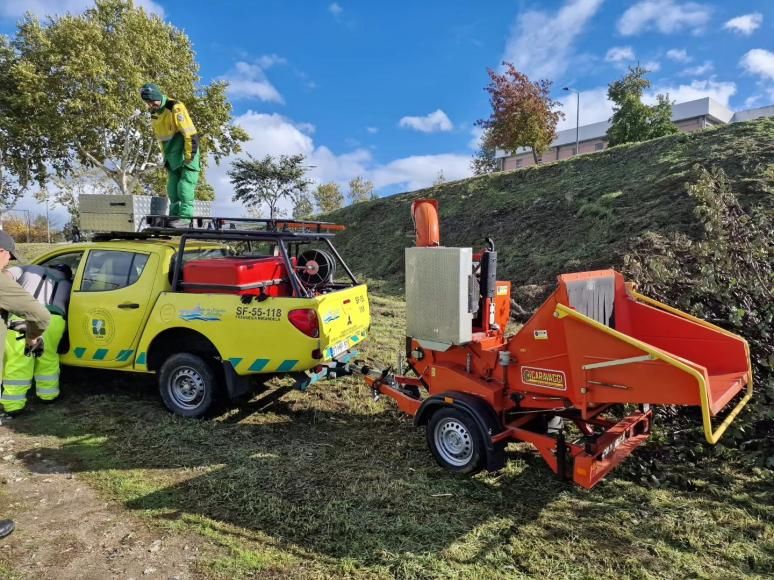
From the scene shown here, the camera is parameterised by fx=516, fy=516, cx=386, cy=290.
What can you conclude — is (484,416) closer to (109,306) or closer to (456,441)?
(456,441)

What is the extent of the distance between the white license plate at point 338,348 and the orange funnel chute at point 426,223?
125cm

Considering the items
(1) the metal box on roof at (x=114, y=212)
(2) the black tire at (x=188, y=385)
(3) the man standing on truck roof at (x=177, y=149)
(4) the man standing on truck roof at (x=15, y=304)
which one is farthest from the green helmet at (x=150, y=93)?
(2) the black tire at (x=188, y=385)

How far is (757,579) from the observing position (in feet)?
8.90

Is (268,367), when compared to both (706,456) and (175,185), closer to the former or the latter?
(175,185)

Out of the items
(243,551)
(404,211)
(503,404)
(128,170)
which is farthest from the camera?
(128,170)

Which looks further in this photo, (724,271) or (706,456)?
(724,271)

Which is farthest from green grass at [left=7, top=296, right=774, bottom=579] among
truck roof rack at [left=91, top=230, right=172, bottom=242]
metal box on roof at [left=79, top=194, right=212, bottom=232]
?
metal box on roof at [left=79, top=194, right=212, bottom=232]

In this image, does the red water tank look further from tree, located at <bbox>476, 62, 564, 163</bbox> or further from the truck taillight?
tree, located at <bbox>476, 62, 564, 163</bbox>

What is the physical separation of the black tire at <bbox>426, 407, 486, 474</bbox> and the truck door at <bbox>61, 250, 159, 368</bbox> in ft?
9.92

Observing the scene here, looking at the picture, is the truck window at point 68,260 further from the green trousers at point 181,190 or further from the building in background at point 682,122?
the building in background at point 682,122

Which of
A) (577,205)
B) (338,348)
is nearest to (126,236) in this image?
(338,348)

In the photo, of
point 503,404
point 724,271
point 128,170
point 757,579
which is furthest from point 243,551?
point 128,170

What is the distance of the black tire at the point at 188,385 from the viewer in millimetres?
4832

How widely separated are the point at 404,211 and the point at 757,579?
18.4m
